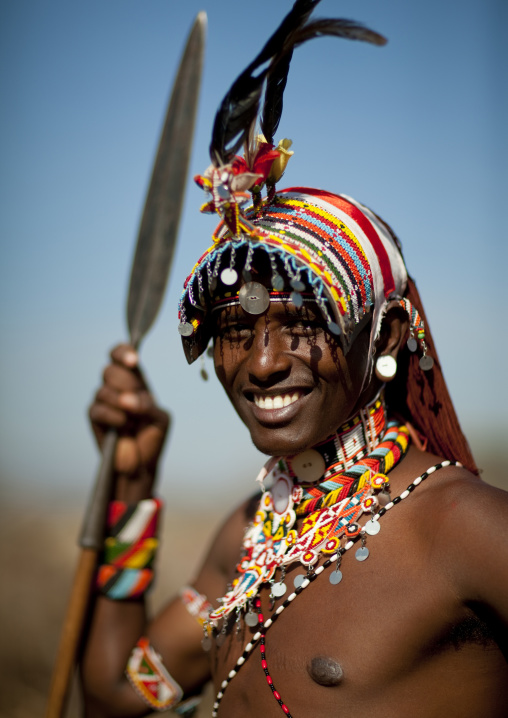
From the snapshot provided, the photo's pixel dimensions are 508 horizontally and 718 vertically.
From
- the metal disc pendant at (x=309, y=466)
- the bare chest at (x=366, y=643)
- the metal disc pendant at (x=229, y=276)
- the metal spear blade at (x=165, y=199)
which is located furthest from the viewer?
the metal disc pendant at (x=309, y=466)

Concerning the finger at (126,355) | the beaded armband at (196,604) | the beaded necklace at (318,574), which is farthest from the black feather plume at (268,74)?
the beaded armband at (196,604)

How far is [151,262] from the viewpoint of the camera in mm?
2604

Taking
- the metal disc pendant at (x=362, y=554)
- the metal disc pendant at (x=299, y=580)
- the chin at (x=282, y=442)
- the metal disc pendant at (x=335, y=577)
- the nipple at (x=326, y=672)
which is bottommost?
the nipple at (x=326, y=672)

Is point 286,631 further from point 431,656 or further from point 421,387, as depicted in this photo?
point 421,387

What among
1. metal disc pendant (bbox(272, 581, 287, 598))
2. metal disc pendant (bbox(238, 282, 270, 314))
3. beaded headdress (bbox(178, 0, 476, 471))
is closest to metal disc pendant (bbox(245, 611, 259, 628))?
metal disc pendant (bbox(272, 581, 287, 598))

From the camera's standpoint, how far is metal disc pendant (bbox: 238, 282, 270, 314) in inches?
90.4

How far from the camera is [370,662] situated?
6.86 ft

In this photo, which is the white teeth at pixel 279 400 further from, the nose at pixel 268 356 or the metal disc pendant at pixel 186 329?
the metal disc pendant at pixel 186 329

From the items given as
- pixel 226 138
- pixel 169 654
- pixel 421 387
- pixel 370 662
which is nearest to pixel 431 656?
pixel 370 662

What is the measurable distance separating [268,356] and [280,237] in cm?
39

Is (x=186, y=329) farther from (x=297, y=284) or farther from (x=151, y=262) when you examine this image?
(x=297, y=284)

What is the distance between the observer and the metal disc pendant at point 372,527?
2266 mm

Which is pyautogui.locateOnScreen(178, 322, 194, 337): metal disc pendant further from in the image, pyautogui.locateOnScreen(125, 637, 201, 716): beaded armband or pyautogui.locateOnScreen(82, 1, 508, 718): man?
pyautogui.locateOnScreen(125, 637, 201, 716): beaded armband

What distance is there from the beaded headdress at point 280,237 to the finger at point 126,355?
0.68ft
